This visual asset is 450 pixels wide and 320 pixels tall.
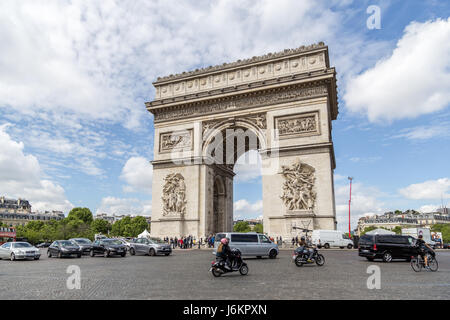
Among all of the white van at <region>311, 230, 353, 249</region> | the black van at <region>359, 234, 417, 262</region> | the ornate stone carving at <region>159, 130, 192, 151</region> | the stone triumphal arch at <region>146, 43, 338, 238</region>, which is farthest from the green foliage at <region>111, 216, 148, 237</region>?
the black van at <region>359, 234, 417, 262</region>

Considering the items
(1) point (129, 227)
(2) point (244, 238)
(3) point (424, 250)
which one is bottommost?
(3) point (424, 250)

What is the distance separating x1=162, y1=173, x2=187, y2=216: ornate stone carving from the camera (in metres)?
30.7

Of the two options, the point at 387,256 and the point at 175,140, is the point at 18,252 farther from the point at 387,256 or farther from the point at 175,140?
the point at 387,256

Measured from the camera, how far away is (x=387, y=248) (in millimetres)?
16500

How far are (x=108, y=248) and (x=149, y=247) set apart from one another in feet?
8.27

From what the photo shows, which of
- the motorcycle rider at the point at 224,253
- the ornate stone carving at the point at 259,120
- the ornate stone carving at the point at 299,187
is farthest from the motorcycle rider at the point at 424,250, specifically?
the ornate stone carving at the point at 259,120

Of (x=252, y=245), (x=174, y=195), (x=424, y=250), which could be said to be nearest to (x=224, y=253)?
(x=424, y=250)

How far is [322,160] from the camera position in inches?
1051

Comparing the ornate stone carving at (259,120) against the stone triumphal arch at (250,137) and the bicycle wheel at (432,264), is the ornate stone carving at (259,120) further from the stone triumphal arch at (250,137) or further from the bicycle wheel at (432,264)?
the bicycle wheel at (432,264)

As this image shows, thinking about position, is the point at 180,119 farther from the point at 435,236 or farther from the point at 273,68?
the point at 435,236

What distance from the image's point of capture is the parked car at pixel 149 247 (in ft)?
70.9

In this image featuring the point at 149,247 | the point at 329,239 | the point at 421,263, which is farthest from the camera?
the point at 329,239

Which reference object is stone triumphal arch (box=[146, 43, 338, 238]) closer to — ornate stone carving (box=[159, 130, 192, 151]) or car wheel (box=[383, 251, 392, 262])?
ornate stone carving (box=[159, 130, 192, 151])
